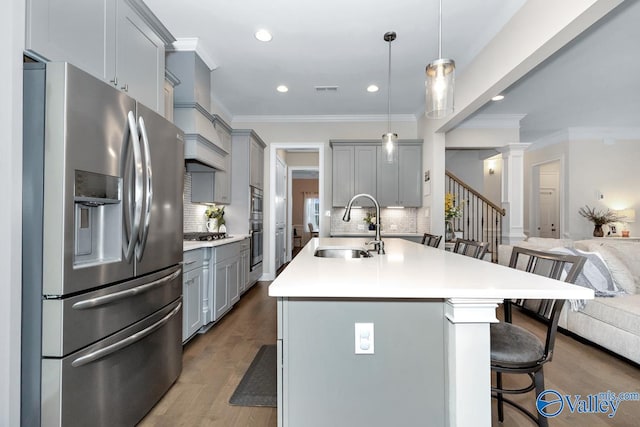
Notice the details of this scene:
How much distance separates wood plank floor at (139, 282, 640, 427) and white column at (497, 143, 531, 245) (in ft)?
8.41

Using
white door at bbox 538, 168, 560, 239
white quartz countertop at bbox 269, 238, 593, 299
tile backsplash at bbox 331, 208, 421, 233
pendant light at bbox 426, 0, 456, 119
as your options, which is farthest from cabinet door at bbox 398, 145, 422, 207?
white door at bbox 538, 168, 560, 239

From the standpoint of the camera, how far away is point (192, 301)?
274 cm

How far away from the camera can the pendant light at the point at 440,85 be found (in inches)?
66.2

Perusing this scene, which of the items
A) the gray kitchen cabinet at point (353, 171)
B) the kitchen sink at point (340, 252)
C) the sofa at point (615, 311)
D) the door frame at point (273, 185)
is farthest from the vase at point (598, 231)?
the kitchen sink at point (340, 252)

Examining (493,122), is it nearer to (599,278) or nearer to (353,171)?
(353,171)

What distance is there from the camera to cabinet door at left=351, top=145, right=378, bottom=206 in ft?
17.6

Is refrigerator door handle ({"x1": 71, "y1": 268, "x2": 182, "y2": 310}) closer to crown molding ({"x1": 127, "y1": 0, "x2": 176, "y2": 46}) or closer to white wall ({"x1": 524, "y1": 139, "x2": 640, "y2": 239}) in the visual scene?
crown molding ({"x1": 127, "y1": 0, "x2": 176, "y2": 46})

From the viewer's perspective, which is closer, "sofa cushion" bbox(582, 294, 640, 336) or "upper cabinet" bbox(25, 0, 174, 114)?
"upper cabinet" bbox(25, 0, 174, 114)

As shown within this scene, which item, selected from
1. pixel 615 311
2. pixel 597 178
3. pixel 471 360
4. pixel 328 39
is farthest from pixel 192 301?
pixel 597 178

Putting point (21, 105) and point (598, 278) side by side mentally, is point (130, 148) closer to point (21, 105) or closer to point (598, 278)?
point (21, 105)

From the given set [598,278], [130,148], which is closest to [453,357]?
[130,148]

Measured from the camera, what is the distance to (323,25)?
9.44ft

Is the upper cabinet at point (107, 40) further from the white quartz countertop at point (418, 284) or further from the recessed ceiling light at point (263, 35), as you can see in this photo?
the white quartz countertop at point (418, 284)

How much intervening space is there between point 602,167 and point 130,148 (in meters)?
8.39
